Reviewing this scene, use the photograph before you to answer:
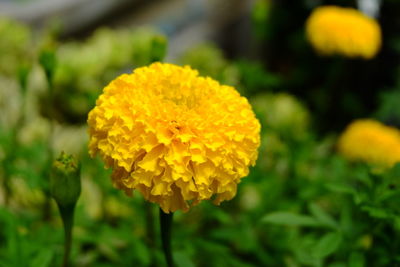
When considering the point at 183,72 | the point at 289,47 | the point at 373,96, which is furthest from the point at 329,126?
the point at 183,72

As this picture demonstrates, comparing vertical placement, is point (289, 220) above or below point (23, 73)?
below

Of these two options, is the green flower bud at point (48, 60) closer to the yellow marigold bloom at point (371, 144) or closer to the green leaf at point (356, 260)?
the green leaf at point (356, 260)

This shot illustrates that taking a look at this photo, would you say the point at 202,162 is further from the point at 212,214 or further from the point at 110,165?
the point at 212,214

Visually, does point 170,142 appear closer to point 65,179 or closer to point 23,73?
point 65,179

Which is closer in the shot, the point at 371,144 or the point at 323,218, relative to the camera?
the point at 323,218

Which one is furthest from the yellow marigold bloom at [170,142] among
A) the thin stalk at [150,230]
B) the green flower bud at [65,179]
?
the thin stalk at [150,230]

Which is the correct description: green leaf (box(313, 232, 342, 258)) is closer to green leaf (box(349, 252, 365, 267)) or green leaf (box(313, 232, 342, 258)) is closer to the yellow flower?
green leaf (box(349, 252, 365, 267))

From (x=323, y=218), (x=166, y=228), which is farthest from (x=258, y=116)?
(x=166, y=228)
